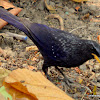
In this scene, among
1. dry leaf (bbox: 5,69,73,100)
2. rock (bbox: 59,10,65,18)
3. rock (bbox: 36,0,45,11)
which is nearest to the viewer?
dry leaf (bbox: 5,69,73,100)

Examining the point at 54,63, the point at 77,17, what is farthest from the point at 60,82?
the point at 77,17

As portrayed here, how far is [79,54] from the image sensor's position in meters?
2.94

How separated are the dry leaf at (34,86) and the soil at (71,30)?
0.82 meters

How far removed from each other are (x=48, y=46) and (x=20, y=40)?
50.4 inches

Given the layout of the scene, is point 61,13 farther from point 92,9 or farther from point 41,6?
point 92,9

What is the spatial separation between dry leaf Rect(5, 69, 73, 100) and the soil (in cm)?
82

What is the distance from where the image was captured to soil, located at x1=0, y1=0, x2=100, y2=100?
321 centimetres

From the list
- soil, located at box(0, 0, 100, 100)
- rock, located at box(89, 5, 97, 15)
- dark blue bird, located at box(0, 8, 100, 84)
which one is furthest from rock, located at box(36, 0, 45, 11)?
dark blue bird, located at box(0, 8, 100, 84)

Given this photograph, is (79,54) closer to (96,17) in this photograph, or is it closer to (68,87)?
(68,87)

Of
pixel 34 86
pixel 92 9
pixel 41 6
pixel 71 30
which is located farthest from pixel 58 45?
pixel 92 9

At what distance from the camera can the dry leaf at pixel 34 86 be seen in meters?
2.01

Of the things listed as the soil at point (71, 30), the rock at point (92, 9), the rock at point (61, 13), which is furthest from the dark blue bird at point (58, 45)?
the rock at point (92, 9)

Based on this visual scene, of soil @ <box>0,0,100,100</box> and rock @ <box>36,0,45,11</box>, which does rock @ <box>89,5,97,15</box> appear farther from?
rock @ <box>36,0,45,11</box>

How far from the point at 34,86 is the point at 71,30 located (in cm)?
309
